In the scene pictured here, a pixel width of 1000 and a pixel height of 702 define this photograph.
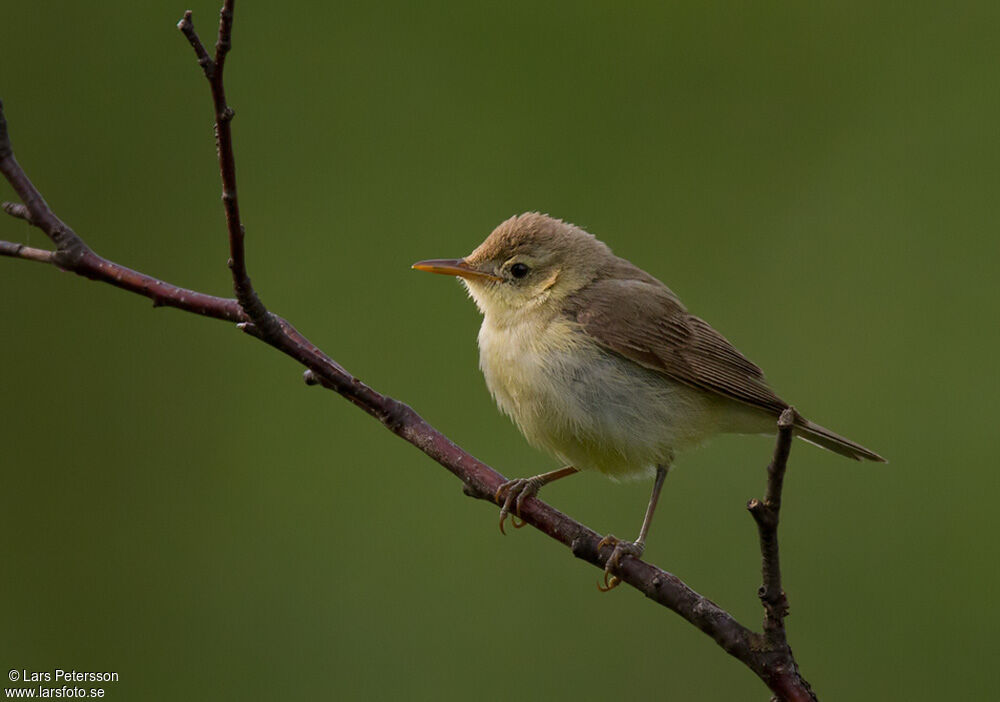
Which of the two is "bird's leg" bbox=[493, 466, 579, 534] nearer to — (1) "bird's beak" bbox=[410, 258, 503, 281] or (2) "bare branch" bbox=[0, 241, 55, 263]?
(1) "bird's beak" bbox=[410, 258, 503, 281]

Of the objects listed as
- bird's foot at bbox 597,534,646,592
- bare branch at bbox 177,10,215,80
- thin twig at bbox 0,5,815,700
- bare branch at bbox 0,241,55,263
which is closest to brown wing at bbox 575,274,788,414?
bird's foot at bbox 597,534,646,592

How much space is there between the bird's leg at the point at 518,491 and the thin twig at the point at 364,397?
0.34 feet

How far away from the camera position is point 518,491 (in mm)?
3445

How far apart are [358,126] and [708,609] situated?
373cm

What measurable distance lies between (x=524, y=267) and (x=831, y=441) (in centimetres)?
120

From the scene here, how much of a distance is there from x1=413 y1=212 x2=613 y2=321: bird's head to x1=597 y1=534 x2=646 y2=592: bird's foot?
0.95 metres

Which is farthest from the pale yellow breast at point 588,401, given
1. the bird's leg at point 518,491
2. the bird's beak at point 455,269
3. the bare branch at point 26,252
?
the bare branch at point 26,252

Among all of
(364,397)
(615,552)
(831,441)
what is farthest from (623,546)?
(831,441)

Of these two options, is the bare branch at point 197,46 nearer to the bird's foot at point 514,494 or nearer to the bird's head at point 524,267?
the bird's foot at point 514,494

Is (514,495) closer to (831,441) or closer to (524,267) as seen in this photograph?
(524,267)

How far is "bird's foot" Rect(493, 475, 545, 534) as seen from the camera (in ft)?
10.3

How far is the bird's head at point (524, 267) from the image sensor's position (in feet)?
13.0

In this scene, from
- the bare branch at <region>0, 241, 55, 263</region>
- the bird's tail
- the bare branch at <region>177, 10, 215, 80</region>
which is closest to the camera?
the bare branch at <region>177, 10, 215, 80</region>

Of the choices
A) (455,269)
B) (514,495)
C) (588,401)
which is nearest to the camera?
(514,495)
